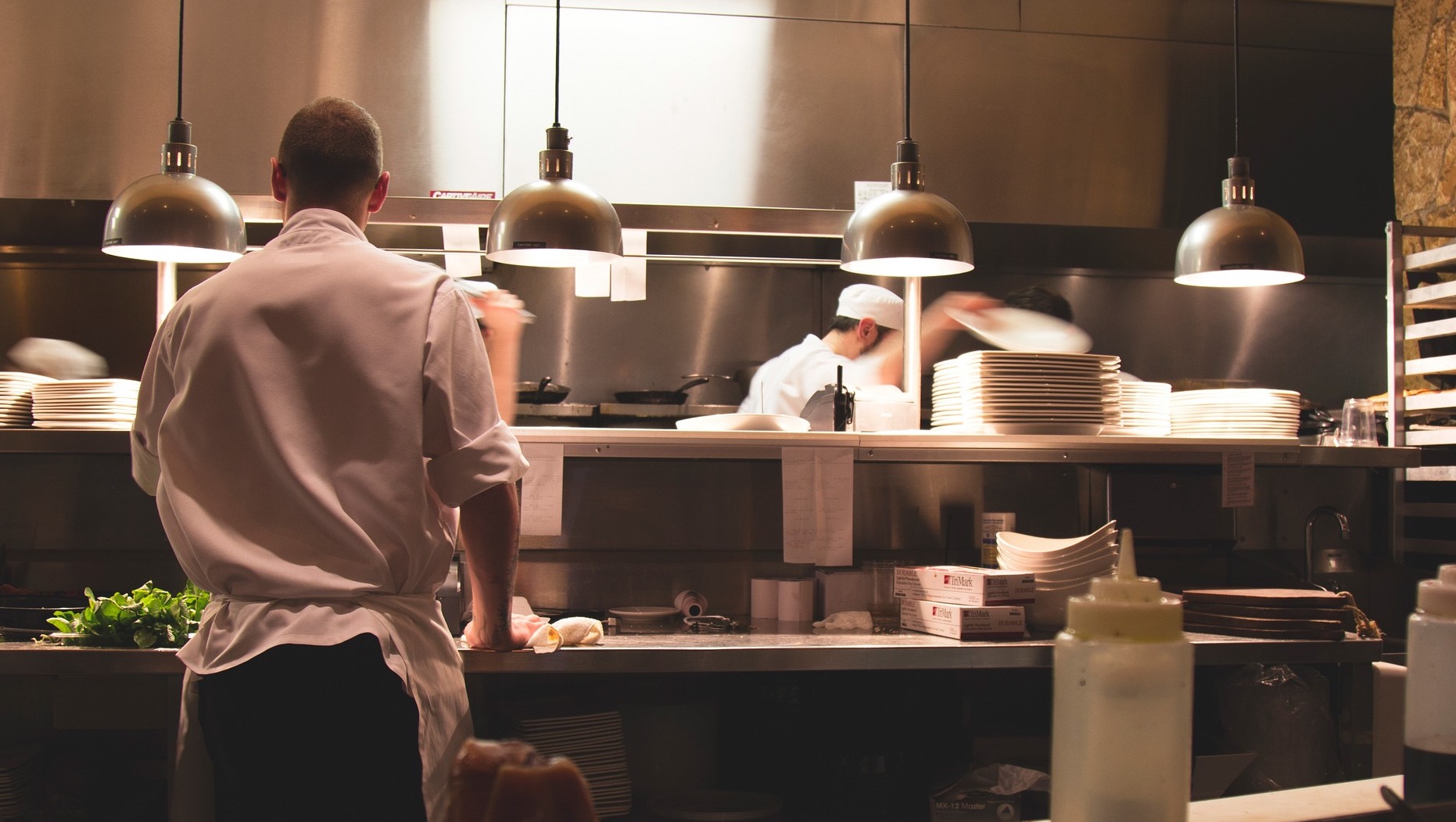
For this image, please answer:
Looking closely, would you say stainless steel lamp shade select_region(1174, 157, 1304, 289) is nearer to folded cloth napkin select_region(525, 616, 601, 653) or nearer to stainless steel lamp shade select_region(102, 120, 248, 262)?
folded cloth napkin select_region(525, 616, 601, 653)

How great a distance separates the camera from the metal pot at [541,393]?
4582mm

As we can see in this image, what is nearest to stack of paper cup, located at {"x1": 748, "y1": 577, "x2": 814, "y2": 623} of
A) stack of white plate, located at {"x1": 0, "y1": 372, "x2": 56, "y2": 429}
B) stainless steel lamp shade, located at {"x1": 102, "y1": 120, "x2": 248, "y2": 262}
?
stainless steel lamp shade, located at {"x1": 102, "y1": 120, "x2": 248, "y2": 262}

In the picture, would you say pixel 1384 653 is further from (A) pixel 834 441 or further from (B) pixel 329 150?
(B) pixel 329 150

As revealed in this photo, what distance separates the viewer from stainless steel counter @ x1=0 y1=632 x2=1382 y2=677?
102 inches

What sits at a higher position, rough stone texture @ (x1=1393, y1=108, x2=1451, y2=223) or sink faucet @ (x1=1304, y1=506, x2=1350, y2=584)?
rough stone texture @ (x1=1393, y1=108, x2=1451, y2=223)

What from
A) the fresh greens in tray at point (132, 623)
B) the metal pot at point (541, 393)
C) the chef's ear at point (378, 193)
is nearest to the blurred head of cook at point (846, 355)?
the metal pot at point (541, 393)

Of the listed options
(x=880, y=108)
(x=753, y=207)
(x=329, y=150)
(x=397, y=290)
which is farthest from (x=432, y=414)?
(x=880, y=108)

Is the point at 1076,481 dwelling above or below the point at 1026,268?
below

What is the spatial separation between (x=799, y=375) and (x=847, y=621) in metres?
1.89

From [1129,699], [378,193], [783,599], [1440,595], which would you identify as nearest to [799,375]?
[783,599]

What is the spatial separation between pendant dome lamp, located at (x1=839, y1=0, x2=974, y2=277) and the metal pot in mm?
1792

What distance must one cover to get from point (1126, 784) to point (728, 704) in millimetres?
2599

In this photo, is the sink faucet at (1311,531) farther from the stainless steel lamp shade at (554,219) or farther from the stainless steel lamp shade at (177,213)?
the stainless steel lamp shade at (177,213)

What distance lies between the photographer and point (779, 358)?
16.1 ft
